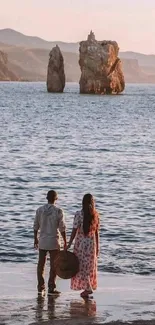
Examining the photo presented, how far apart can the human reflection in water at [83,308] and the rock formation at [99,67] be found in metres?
161

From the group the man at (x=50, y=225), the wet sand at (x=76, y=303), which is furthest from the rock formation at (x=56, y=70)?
the man at (x=50, y=225)

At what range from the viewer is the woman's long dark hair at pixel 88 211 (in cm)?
1555

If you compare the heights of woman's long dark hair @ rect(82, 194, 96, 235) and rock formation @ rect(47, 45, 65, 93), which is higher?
rock formation @ rect(47, 45, 65, 93)

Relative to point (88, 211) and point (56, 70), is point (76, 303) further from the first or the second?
point (56, 70)

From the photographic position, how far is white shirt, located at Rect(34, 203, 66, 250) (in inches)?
632

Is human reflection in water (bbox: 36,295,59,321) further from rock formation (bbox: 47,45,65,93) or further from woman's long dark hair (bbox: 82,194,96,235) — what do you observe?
rock formation (bbox: 47,45,65,93)

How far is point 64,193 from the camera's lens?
116 ft

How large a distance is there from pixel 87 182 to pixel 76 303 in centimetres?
2443

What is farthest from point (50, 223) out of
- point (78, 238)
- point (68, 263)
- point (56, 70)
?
point (56, 70)

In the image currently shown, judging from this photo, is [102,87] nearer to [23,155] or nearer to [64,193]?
[23,155]

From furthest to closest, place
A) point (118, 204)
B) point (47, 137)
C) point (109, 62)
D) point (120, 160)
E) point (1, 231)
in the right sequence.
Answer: point (109, 62) < point (47, 137) < point (120, 160) < point (118, 204) < point (1, 231)

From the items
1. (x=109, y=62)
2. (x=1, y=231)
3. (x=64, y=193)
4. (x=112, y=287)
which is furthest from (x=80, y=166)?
(x=109, y=62)

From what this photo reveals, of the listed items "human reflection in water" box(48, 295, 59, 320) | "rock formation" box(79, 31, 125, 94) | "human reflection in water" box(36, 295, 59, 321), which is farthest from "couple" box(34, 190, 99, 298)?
"rock formation" box(79, 31, 125, 94)

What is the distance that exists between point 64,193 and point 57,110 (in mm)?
89229
